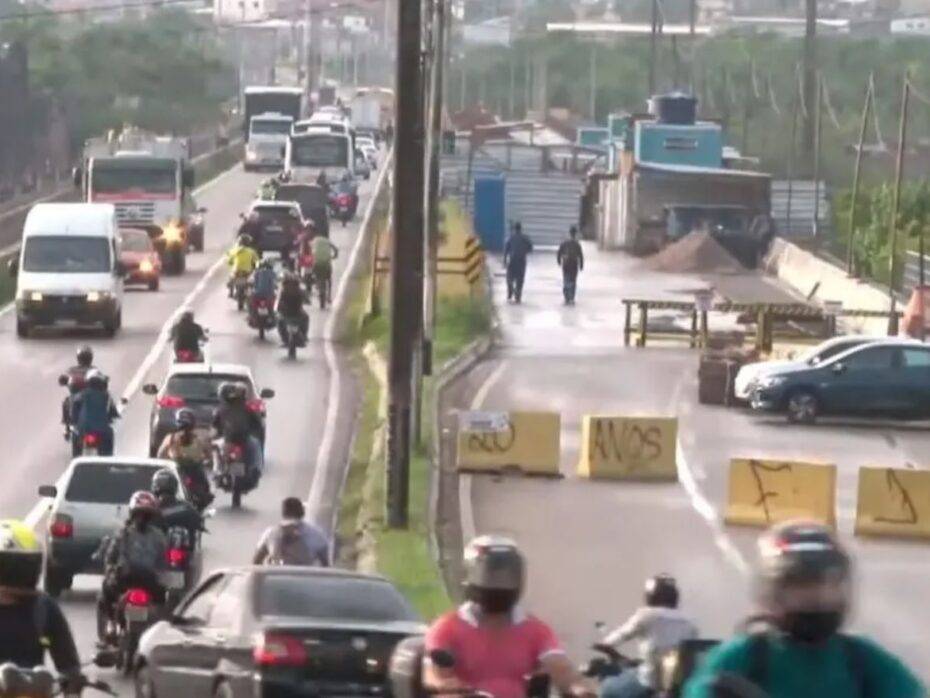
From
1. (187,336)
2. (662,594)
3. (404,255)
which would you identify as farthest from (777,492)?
(662,594)

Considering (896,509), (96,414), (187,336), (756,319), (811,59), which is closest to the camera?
(96,414)

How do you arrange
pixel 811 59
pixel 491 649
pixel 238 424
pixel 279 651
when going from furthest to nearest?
pixel 811 59, pixel 238 424, pixel 279 651, pixel 491 649

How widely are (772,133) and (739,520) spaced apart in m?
124

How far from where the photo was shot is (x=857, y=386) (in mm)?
45375

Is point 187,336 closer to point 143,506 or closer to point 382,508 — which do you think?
point 382,508

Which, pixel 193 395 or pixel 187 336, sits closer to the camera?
pixel 193 395

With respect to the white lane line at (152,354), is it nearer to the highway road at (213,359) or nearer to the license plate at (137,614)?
the highway road at (213,359)

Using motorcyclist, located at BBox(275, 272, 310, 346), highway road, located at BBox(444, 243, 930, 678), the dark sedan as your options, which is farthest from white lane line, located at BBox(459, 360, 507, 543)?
the dark sedan

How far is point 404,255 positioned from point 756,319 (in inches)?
1089

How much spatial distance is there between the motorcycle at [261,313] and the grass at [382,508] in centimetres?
151

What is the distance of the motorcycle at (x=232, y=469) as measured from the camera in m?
31.2

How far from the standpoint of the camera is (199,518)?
872 inches

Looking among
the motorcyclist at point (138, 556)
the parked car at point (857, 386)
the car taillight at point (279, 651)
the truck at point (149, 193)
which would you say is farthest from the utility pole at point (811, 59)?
the car taillight at point (279, 651)

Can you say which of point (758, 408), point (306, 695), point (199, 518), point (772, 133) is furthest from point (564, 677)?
point (772, 133)
